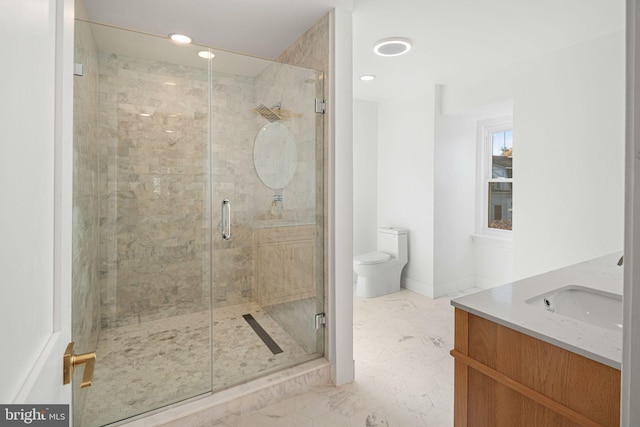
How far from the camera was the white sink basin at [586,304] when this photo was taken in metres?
1.38

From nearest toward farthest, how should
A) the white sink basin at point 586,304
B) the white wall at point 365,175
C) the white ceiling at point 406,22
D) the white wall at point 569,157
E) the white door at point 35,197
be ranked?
the white door at point 35,197 → the white sink basin at point 586,304 → the white ceiling at point 406,22 → the white wall at point 569,157 → the white wall at point 365,175

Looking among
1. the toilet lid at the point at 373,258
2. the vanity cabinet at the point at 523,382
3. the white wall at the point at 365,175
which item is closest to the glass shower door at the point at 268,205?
the vanity cabinet at the point at 523,382

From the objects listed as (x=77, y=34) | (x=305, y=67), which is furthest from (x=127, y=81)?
(x=305, y=67)

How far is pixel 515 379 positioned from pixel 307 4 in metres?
2.20

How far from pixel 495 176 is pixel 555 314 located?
3.33 meters

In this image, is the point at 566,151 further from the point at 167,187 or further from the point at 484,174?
the point at 167,187

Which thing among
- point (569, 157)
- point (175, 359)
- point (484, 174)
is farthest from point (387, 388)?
point (484, 174)

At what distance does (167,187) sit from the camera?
2.56 m

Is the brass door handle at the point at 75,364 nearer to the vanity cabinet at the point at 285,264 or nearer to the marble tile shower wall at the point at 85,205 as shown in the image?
the marble tile shower wall at the point at 85,205

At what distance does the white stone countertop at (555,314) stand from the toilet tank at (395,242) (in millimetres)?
2299

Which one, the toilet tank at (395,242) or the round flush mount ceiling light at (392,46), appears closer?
the round flush mount ceiling light at (392,46)

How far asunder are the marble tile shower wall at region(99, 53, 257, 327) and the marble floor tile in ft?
3.25

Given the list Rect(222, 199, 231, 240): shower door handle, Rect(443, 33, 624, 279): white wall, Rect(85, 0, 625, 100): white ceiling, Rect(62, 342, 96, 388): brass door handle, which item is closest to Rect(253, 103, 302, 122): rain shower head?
Rect(85, 0, 625, 100): white ceiling

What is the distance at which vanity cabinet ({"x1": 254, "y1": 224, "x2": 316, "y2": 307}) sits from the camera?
7.71 feet
